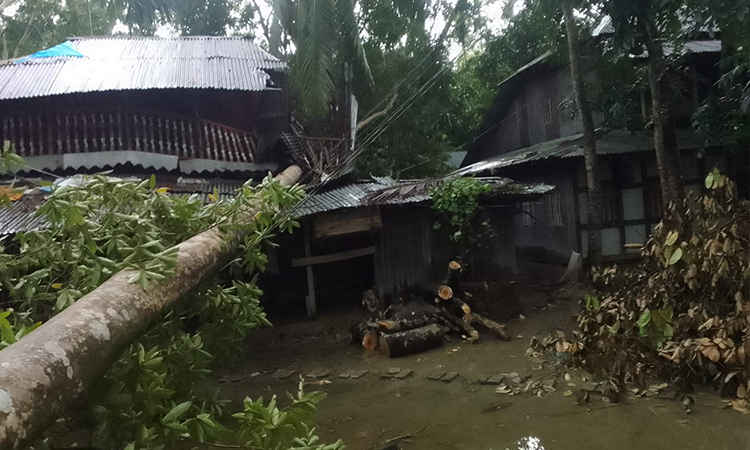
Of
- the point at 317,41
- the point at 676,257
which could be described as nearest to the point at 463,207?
the point at 317,41

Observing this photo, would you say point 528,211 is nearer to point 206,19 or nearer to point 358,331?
point 358,331

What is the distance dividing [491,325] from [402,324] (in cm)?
157

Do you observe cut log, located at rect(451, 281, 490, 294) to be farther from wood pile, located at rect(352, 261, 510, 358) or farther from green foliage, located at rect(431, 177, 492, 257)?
green foliage, located at rect(431, 177, 492, 257)

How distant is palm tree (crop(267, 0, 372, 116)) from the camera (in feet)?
29.8

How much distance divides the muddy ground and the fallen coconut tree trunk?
3.37 meters

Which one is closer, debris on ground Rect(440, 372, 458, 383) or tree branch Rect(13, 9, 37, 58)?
debris on ground Rect(440, 372, 458, 383)

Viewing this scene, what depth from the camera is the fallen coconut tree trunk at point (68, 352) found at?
1.25 metres

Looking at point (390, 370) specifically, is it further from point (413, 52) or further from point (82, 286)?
point (413, 52)

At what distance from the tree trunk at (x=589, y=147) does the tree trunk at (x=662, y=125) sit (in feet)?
4.91

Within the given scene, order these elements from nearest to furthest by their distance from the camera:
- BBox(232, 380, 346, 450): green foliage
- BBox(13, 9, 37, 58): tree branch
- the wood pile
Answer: BBox(232, 380, 346, 450): green foliage
the wood pile
BBox(13, 9, 37, 58): tree branch

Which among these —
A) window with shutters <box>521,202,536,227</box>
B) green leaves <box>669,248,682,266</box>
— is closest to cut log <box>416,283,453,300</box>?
green leaves <box>669,248,682,266</box>

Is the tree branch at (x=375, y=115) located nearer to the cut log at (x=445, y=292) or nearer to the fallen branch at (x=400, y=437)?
the cut log at (x=445, y=292)

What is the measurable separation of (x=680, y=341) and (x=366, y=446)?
2.95 meters

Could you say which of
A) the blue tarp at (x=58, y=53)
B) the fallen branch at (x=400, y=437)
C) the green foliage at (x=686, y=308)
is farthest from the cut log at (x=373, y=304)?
the blue tarp at (x=58, y=53)
